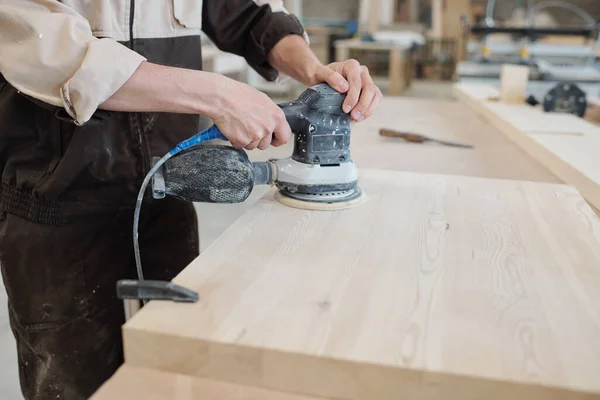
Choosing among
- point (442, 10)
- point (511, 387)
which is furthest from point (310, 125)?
point (442, 10)

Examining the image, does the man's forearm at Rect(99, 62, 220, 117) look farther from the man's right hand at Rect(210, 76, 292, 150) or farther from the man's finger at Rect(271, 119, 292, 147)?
the man's finger at Rect(271, 119, 292, 147)

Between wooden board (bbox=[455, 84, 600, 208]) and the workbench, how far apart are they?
28 centimetres

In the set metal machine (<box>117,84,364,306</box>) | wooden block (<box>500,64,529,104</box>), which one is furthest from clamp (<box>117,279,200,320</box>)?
wooden block (<box>500,64,529,104</box>)

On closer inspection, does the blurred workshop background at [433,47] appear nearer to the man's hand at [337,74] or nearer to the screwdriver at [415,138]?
the screwdriver at [415,138]

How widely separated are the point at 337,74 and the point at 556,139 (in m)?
0.92

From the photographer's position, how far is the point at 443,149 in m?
1.91

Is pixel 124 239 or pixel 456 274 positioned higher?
pixel 456 274

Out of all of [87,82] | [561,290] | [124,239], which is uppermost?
[87,82]

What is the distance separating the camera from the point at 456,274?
34.5 inches

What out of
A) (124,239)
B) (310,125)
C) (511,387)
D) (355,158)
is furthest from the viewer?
(355,158)

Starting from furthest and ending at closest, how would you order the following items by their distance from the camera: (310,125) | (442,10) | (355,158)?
(442,10)
(355,158)
(310,125)

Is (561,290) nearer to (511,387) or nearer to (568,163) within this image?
(511,387)

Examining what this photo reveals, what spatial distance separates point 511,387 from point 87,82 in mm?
729

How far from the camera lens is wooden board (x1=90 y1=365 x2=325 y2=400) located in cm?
68
